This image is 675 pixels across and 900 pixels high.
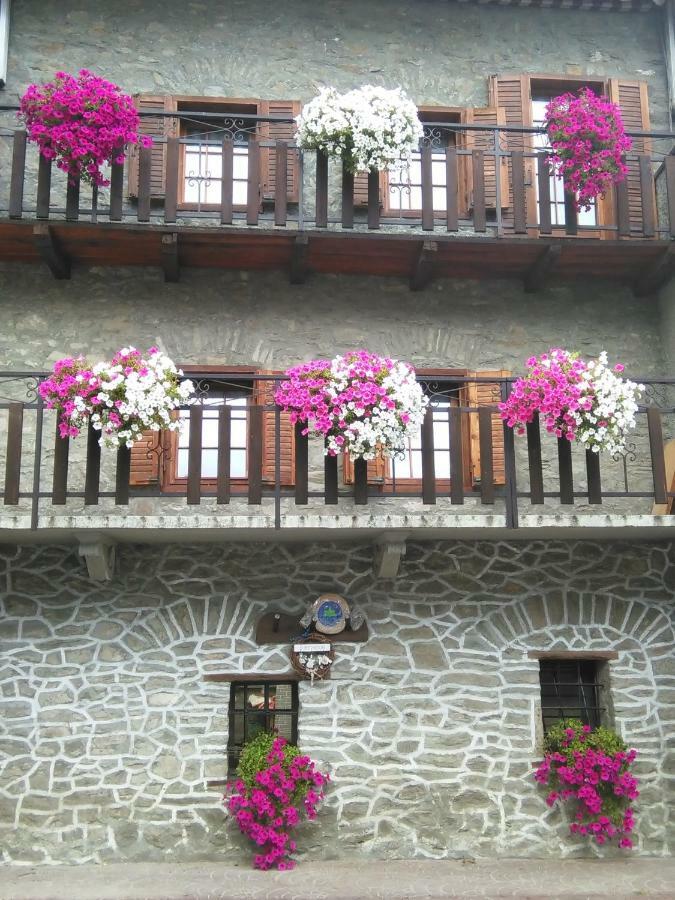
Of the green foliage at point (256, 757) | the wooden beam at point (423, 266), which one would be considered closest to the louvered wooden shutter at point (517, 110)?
the wooden beam at point (423, 266)

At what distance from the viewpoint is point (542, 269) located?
33.8 feet

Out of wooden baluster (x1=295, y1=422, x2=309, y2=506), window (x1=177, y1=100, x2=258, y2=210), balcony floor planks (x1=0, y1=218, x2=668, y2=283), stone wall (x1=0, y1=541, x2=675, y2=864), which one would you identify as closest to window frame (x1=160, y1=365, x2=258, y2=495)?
stone wall (x1=0, y1=541, x2=675, y2=864)

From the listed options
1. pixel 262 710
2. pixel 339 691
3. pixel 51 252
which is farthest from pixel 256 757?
pixel 51 252

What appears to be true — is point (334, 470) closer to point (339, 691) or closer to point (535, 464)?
point (535, 464)

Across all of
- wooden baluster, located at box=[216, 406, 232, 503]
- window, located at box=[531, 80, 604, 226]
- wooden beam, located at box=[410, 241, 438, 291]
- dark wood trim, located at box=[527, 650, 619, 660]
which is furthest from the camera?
window, located at box=[531, 80, 604, 226]

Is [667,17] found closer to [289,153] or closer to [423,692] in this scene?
[289,153]

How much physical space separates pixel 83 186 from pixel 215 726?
5.69m

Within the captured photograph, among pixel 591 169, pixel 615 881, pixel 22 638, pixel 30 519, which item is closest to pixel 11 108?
pixel 30 519

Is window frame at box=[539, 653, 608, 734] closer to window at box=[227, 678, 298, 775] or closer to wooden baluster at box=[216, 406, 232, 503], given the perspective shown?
window at box=[227, 678, 298, 775]

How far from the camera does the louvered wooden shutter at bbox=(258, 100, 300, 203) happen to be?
1064 centimetres

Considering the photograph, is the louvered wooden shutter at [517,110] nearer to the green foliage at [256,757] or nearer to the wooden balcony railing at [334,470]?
the wooden balcony railing at [334,470]

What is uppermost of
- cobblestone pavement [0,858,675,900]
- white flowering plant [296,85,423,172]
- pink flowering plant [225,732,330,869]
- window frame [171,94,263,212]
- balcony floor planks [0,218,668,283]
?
window frame [171,94,263,212]

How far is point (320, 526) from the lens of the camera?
8695 millimetres

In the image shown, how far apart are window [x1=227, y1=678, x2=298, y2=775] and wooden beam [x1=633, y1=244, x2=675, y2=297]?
216 inches
